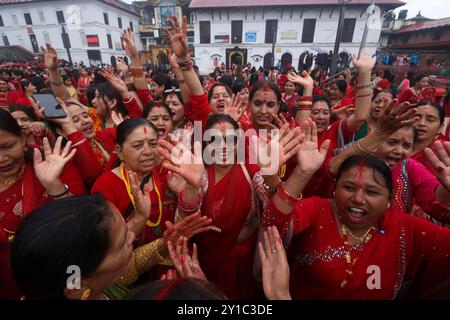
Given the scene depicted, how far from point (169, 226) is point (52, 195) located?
2.67 ft

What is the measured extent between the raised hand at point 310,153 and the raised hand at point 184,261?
823 millimetres

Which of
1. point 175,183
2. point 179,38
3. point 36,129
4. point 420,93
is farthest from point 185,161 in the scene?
point 420,93

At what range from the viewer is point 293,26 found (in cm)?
2241

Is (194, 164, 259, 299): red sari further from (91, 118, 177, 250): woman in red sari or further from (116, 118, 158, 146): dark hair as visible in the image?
(116, 118, 158, 146): dark hair

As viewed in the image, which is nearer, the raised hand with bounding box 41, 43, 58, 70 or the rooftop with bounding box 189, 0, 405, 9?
the raised hand with bounding box 41, 43, 58, 70

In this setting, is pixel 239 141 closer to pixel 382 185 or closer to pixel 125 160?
pixel 125 160

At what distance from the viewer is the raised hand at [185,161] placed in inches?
62.7

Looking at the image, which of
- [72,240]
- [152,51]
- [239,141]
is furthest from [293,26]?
[72,240]

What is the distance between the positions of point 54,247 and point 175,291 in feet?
1.55

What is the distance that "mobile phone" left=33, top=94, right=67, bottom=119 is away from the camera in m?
1.99

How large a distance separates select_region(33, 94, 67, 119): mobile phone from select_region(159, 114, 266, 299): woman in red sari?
1214mm

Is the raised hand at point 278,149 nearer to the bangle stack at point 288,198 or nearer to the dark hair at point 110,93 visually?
the bangle stack at point 288,198

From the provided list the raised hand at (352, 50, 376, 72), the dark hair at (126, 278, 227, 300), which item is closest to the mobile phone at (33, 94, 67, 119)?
the dark hair at (126, 278, 227, 300)

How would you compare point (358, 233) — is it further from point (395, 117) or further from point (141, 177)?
point (141, 177)
